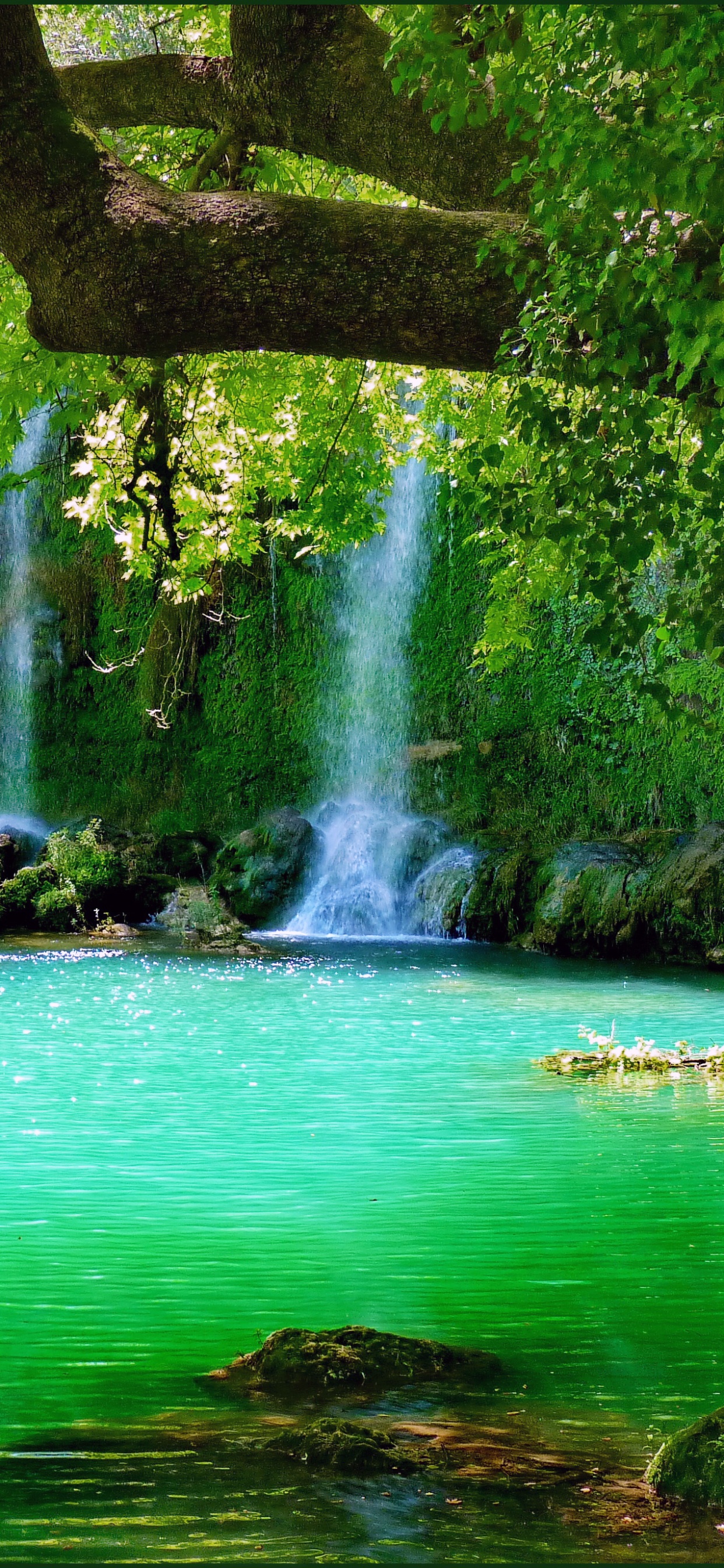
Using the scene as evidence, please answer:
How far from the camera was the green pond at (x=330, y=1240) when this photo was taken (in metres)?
3.40

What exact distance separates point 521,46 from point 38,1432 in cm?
418

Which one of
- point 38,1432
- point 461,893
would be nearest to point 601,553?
point 38,1432

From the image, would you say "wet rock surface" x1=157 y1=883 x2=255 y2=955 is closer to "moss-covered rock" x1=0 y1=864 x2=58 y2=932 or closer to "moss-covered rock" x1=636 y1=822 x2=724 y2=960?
"moss-covered rock" x1=0 y1=864 x2=58 y2=932

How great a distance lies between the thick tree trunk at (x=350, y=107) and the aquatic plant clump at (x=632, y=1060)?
553 cm

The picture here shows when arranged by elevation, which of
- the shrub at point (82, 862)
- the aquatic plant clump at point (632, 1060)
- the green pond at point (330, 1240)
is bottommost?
the green pond at point (330, 1240)

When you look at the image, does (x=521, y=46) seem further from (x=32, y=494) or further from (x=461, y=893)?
(x=32, y=494)

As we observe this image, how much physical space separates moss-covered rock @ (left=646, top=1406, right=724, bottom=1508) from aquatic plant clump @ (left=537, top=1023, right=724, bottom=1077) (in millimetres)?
6062

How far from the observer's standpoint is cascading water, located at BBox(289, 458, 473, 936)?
22297 mm

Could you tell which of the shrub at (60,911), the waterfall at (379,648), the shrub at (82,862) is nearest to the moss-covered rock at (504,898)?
the waterfall at (379,648)

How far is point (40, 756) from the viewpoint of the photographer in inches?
1091

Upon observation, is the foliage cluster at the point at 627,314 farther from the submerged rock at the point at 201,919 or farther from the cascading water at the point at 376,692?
the cascading water at the point at 376,692

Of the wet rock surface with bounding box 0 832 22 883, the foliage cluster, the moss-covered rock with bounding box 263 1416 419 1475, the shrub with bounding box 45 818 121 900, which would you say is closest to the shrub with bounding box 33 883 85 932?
the shrub with bounding box 45 818 121 900

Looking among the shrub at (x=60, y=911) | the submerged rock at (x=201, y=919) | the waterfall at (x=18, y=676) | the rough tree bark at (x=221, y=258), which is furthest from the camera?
the waterfall at (x=18, y=676)

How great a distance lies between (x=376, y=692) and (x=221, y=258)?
20371mm
